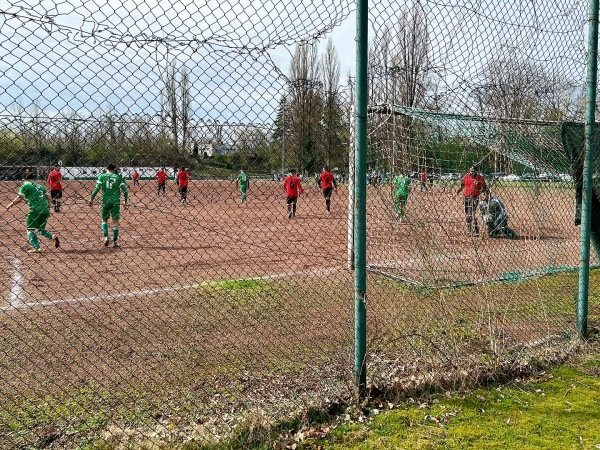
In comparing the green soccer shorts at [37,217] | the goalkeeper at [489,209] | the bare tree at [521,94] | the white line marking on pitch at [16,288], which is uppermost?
the bare tree at [521,94]

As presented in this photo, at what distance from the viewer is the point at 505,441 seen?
3.03 meters

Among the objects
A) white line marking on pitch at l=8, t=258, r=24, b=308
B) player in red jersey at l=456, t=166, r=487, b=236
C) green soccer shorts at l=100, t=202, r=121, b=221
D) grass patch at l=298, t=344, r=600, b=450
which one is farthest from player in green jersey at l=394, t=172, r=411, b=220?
green soccer shorts at l=100, t=202, r=121, b=221

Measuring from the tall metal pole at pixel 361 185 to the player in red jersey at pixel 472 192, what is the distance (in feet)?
5.49

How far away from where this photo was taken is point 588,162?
4.31 meters

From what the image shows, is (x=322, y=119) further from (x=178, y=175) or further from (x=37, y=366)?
(x=37, y=366)

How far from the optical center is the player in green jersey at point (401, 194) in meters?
4.52

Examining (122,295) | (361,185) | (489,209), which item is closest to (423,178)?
(489,209)

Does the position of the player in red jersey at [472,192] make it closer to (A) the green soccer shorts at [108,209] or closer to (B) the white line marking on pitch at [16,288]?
(B) the white line marking on pitch at [16,288]

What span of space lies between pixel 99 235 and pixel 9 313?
7.54 meters

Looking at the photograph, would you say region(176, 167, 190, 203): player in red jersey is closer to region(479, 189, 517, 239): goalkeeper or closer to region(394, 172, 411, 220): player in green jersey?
region(394, 172, 411, 220): player in green jersey

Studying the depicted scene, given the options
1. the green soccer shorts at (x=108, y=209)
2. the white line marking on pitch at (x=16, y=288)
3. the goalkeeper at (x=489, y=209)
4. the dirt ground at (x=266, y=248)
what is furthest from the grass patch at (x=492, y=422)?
the green soccer shorts at (x=108, y=209)

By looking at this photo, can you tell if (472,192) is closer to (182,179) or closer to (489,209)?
(489,209)

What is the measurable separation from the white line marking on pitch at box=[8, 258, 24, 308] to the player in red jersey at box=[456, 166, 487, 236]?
5.16 metres

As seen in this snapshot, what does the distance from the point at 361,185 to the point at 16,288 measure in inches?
239
